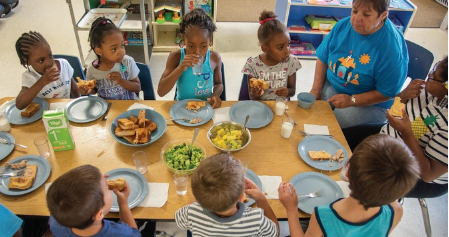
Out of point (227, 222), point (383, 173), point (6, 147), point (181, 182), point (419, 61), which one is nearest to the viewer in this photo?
point (383, 173)

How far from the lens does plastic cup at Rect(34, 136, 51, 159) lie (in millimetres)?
1691

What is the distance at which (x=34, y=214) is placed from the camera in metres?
1.45

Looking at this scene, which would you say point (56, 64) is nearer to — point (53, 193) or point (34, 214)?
point (34, 214)

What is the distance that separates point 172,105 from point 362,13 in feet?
5.17

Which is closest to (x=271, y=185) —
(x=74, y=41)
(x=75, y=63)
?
(x=75, y=63)

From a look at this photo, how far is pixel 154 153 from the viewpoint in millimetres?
1810

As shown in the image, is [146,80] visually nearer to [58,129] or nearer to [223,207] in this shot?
[58,129]

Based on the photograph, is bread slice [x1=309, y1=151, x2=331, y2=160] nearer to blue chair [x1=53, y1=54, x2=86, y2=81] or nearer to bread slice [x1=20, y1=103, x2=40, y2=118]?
bread slice [x1=20, y1=103, x2=40, y2=118]

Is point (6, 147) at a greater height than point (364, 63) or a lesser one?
lesser

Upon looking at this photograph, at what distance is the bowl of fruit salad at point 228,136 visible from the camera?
6.04ft

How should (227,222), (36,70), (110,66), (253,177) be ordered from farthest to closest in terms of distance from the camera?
1. (110,66)
2. (36,70)
3. (253,177)
4. (227,222)

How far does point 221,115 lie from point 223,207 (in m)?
1.01

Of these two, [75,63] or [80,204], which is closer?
[80,204]

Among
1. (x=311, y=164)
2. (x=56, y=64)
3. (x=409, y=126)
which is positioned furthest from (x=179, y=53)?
(x=409, y=126)
